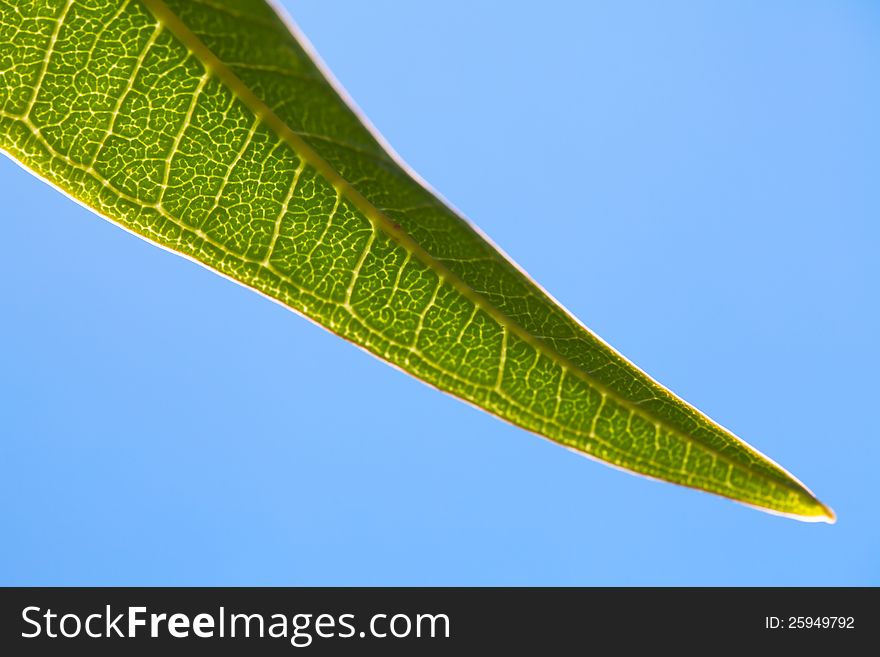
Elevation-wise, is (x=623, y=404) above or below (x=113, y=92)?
below

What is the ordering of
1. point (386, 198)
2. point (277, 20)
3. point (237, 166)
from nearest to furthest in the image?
point (277, 20), point (386, 198), point (237, 166)

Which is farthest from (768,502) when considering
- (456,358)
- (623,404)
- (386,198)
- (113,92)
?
(113,92)

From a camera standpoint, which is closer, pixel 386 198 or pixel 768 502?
pixel 386 198

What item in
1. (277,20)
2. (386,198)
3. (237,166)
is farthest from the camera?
(237,166)

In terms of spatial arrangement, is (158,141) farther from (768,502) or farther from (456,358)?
(768,502)
